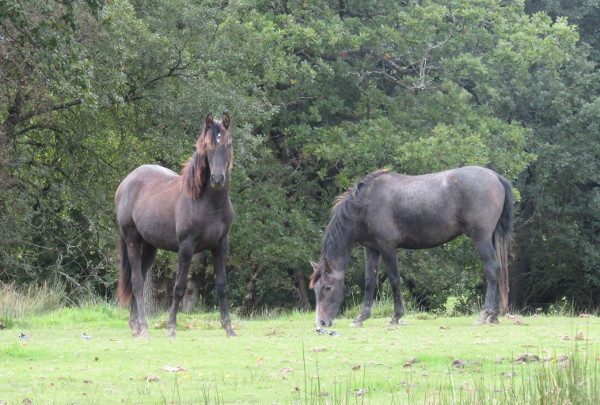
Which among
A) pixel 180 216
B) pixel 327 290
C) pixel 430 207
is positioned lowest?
pixel 327 290

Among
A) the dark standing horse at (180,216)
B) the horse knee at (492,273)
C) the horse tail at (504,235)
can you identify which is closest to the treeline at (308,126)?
the dark standing horse at (180,216)

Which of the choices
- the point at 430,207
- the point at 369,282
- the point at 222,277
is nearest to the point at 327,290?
the point at 369,282

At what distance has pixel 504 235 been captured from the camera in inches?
709

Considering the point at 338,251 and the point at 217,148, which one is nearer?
the point at 217,148

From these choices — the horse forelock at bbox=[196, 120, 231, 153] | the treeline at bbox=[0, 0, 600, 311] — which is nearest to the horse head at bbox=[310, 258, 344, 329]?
the horse forelock at bbox=[196, 120, 231, 153]

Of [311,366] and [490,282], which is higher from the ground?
[490,282]

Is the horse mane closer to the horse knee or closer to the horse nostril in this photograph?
the horse nostril

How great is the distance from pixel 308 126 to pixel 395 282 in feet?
52.8

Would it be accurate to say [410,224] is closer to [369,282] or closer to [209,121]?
[369,282]

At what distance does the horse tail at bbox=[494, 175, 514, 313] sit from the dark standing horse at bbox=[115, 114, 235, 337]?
4751 millimetres

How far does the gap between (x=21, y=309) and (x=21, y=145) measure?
8182mm

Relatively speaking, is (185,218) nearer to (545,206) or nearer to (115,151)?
(115,151)

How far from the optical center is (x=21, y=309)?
21094mm

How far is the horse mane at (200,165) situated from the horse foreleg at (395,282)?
166 inches
